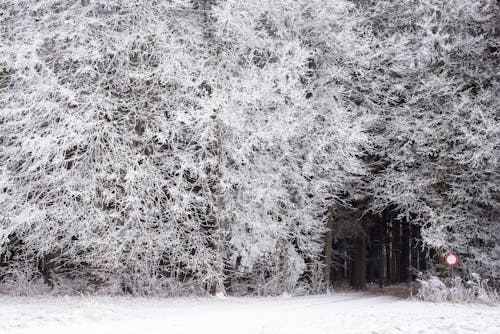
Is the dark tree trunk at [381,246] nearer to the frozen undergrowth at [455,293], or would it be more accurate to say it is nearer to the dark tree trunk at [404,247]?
the dark tree trunk at [404,247]

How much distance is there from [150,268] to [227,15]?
7.46 m

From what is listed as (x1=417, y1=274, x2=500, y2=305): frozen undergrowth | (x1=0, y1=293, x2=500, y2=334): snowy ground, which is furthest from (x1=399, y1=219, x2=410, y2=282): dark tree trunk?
(x1=0, y1=293, x2=500, y2=334): snowy ground

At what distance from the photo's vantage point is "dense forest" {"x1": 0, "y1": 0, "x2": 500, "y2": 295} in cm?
1495

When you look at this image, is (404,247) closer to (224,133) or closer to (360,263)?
(360,263)

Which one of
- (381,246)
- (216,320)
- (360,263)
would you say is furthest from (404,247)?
(216,320)

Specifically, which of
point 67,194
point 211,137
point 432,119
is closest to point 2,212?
point 67,194

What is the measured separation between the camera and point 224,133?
53.8ft

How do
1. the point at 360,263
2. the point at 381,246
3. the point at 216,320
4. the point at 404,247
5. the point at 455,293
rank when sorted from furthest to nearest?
the point at 404,247, the point at 381,246, the point at 360,263, the point at 455,293, the point at 216,320

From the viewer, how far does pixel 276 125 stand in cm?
1648

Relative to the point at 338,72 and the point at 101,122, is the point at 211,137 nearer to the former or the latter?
the point at 101,122

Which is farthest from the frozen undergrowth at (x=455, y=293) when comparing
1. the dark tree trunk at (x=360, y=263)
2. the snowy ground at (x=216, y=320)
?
the dark tree trunk at (x=360, y=263)

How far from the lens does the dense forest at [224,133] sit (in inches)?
588

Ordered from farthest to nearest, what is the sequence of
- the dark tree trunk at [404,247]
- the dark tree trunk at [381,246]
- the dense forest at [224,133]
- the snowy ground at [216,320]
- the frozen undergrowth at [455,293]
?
the dark tree trunk at [404,247]
the dark tree trunk at [381,246]
the frozen undergrowth at [455,293]
the dense forest at [224,133]
the snowy ground at [216,320]

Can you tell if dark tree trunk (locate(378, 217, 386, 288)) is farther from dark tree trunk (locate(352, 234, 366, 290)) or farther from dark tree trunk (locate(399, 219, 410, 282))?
dark tree trunk (locate(352, 234, 366, 290))
